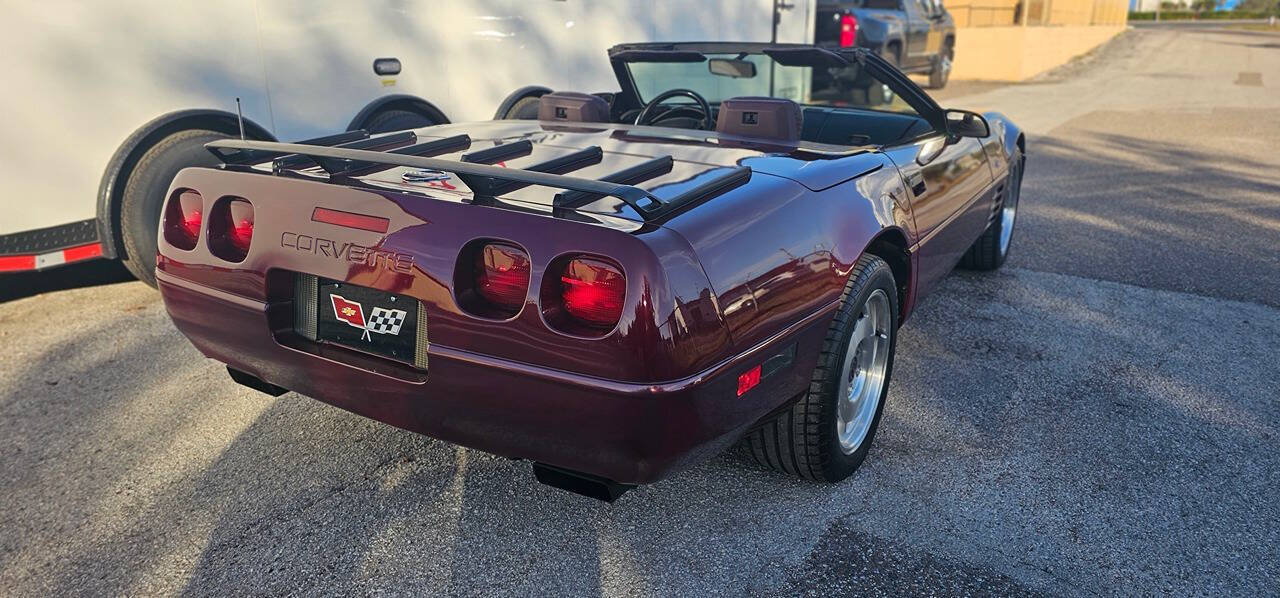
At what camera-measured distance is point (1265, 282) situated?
502 centimetres

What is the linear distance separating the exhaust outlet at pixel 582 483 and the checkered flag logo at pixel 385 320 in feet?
1.64

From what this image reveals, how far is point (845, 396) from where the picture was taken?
2.86m

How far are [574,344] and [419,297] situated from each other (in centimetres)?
43

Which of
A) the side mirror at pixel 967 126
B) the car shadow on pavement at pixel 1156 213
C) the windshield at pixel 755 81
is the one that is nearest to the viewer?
the side mirror at pixel 967 126

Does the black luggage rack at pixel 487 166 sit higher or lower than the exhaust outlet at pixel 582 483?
higher

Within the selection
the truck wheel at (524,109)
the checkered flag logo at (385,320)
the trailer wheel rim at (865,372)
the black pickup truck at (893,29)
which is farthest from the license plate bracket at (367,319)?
the black pickup truck at (893,29)

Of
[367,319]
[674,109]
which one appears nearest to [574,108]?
[674,109]

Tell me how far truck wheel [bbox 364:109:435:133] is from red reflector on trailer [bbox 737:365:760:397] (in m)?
3.62

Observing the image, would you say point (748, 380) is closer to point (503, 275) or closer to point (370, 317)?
point (503, 275)

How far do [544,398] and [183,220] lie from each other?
4.51 ft

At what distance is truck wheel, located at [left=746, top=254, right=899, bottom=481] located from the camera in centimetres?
260

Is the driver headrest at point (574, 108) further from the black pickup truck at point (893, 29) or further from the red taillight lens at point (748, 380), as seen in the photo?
the black pickup truck at point (893, 29)

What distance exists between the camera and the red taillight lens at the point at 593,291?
202 centimetres

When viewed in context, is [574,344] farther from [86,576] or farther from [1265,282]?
[1265,282]
